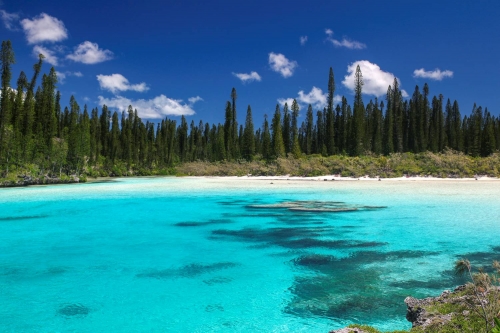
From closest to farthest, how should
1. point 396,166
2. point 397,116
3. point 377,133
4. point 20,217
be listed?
point 20,217 → point 396,166 → point 377,133 → point 397,116

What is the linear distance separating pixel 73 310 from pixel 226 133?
84573 mm

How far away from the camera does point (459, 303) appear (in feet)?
16.0

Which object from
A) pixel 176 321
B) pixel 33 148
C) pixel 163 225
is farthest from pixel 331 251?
pixel 33 148

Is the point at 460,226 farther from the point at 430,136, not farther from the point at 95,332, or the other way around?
the point at 430,136

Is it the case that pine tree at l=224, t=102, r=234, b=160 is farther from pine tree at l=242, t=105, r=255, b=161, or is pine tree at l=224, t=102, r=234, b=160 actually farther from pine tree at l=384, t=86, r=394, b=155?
pine tree at l=384, t=86, r=394, b=155

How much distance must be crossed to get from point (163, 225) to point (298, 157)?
52.7 metres

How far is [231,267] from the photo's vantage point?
32.2 feet

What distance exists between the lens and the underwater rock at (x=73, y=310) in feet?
22.4

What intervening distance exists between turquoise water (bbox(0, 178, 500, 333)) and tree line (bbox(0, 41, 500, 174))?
140 ft

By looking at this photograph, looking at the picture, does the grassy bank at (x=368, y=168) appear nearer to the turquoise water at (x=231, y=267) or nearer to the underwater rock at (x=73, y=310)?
the turquoise water at (x=231, y=267)

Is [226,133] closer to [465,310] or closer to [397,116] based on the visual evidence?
[397,116]

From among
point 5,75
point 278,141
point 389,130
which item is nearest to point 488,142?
point 389,130

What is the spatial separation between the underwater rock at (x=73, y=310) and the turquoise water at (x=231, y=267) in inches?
1.4

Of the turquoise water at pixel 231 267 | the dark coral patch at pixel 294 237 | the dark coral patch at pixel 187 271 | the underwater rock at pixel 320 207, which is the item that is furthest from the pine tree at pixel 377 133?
the dark coral patch at pixel 187 271
